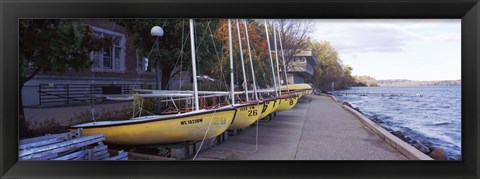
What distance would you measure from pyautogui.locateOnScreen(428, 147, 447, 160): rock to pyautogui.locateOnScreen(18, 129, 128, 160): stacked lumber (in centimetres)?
392

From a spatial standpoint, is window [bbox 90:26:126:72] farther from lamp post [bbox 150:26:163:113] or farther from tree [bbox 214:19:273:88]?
tree [bbox 214:19:273:88]

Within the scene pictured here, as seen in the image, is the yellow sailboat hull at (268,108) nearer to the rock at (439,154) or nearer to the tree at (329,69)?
the tree at (329,69)

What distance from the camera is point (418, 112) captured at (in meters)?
4.28

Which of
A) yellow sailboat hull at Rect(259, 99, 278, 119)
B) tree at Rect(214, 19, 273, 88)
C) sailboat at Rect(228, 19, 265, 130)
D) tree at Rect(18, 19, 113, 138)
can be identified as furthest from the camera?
yellow sailboat hull at Rect(259, 99, 278, 119)

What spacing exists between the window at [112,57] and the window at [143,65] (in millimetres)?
228

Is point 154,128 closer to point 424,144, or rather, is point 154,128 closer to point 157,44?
point 157,44

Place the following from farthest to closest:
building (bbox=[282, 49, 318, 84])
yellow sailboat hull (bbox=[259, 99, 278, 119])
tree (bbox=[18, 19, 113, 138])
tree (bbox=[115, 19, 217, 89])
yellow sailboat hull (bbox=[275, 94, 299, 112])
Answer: yellow sailboat hull (bbox=[259, 99, 278, 119]), yellow sailboat hull (bbox=[275, 94, 299, 112]), building (bbox=[282, 49, 318, 84]), tree (bbox=[115, 19, 217, 89]), tree (bbox=[18, 19, 113, 138])

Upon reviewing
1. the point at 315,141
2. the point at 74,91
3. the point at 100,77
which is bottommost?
the point at 315,141

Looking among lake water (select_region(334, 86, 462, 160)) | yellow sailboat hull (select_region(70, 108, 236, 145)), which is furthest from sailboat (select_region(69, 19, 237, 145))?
lake water (select_region(334, 86, 462, 160))

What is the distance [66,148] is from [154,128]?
103 centimetres

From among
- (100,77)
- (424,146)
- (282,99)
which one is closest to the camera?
(424,146)

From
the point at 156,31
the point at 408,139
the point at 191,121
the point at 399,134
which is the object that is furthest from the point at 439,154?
the point at 156,31

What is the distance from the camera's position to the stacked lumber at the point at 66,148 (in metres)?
3.74

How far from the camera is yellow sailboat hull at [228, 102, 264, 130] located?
5340 millimetres
